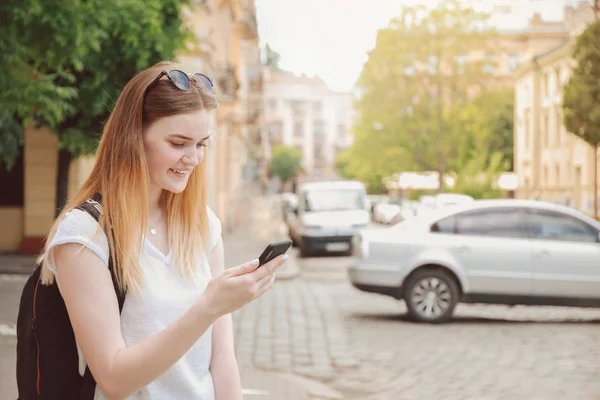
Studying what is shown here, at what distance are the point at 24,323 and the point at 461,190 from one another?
45.1m

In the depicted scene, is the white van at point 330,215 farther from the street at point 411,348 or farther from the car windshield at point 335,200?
the street at point 411,348

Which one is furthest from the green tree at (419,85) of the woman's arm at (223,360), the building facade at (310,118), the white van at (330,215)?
the building facade at (310,118)

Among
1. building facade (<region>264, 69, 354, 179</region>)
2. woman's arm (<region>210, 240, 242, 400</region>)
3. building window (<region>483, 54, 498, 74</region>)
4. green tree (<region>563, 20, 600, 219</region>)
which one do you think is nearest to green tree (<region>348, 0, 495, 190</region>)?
building window (<region>483, 54, 498, 74</region>)

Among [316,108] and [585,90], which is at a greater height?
[316,108]

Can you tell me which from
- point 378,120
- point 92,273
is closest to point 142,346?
point 92,273

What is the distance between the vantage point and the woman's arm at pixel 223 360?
99.4 inches

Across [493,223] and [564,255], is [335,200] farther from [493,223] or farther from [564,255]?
[564,255]

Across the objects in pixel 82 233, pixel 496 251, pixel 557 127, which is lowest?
pixel 496 251

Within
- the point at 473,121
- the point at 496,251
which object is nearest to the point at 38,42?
the point at 496,251

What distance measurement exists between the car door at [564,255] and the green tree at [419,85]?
133 feet

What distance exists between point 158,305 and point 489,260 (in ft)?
36.4

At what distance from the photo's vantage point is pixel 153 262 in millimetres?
2371

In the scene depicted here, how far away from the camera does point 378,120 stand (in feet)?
186

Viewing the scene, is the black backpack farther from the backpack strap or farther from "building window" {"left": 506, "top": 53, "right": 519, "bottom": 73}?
"building window" {"left": 506, "top": 53, "right": 519, "bottom": 73}
